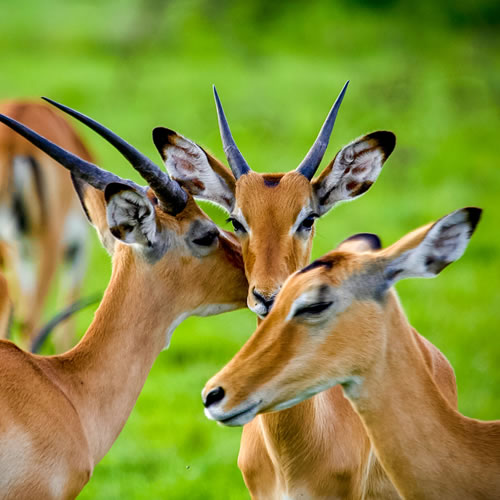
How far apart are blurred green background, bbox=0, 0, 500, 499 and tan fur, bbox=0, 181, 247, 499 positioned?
217 cm

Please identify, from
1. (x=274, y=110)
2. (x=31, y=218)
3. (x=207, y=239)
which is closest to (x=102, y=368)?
(x=207, y=239)

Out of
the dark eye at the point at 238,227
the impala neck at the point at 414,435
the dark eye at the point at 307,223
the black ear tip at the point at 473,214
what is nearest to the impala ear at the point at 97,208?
the dark eye at the point at 238,227

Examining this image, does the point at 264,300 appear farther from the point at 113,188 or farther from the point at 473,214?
the point at 473,214

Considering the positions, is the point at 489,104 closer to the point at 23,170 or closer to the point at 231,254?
the point at 23,170

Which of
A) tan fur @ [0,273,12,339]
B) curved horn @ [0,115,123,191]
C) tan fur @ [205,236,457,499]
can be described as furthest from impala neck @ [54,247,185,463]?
tan fur @ [0,273,12,339]

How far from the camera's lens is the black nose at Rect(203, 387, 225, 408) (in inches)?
136

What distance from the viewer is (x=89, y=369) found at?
4.27m

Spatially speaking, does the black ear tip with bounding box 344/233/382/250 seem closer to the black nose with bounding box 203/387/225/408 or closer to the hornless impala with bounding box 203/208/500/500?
the hornless impala with bounding box 203/208/500/500

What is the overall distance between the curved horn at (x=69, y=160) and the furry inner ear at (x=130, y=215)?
0.74ft

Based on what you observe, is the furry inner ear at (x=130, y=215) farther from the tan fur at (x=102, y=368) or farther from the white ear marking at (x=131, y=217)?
the tan fur at (x=102, y=368)

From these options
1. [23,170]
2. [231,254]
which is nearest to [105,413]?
[231,254]

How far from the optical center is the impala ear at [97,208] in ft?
15.7

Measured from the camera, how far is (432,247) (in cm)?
354

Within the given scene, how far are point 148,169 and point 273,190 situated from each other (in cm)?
61
